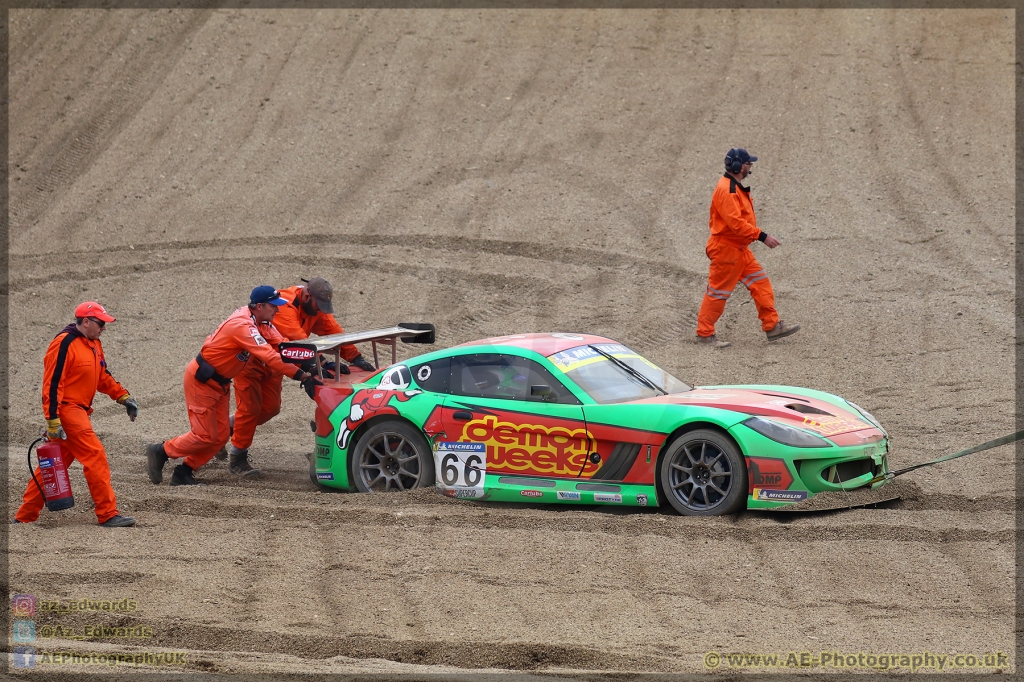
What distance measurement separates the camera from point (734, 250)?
46.2 feet

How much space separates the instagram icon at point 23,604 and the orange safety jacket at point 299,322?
13.6 feet

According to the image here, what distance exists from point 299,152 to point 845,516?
14.3 meters

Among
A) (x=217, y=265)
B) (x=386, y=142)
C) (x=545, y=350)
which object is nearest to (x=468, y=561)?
(x=545, y=350)

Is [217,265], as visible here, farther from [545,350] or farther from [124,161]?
[545,350]

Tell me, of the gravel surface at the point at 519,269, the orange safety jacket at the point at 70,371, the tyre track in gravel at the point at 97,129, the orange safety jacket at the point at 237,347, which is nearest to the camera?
the gravel surface at the point at 519,269

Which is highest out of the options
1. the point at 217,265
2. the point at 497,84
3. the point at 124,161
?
the point at 497,84

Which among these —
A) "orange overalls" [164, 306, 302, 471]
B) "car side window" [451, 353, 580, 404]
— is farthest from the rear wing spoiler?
"car side window" [451, 353, 580, 404]

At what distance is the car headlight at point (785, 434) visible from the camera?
8.73 metres

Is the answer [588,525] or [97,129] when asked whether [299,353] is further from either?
[97,129]

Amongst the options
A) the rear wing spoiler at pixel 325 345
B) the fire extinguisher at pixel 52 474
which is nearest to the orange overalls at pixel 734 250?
the rear wing spoiler at pixel 325 345

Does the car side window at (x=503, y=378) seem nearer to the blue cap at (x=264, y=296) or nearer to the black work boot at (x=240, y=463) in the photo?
the blue cap at (x=264, y=296)

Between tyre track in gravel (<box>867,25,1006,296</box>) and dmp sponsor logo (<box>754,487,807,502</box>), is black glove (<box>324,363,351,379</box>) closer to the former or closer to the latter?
dmp sponsor logo (<box>754,487,807,502</box>)

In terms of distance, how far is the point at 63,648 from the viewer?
263 inches

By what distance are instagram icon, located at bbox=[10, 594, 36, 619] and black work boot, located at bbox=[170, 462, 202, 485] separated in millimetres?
3478
